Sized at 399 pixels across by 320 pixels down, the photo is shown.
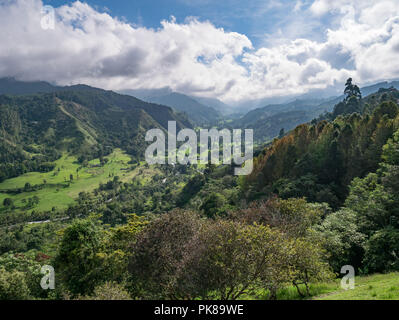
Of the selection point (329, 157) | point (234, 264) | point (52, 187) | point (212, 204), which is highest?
point (329, 157)

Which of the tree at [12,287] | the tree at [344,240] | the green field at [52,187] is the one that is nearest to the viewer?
the tree at [12,287]

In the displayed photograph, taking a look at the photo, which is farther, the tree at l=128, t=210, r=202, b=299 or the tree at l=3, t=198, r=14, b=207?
the tree at l=3, t=198, r=14, b=207

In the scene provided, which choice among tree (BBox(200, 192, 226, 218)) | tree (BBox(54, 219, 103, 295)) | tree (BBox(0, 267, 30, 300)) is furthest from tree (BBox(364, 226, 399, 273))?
tree (BBox(200, 192, 226, 218))

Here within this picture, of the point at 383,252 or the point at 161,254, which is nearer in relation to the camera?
the point at 161,254

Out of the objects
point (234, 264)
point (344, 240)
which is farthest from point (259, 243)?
point (344, 240)

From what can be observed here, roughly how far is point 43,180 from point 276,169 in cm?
19126

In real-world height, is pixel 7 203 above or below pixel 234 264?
below

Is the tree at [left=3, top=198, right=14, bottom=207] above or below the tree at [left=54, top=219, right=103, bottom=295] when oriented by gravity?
below

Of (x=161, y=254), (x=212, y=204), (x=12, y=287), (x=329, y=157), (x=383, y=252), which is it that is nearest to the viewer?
(x=161, y=254)

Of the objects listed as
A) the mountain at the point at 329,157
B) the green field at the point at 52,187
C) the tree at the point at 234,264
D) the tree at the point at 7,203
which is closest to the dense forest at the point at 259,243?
the tree at the point at 234,264

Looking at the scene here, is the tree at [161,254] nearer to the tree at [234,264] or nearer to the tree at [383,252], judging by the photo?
the tree at [234,264]

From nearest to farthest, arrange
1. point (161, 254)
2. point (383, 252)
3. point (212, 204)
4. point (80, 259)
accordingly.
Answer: point (161, 254), point (383, 252), point (80, 259), point (212, 204)

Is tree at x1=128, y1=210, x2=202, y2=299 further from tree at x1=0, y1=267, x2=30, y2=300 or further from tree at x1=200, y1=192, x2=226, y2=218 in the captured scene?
tree at x1=200, y1=192, x2=226, y2=218

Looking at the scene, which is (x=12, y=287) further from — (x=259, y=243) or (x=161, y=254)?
(x=259, y=243)
